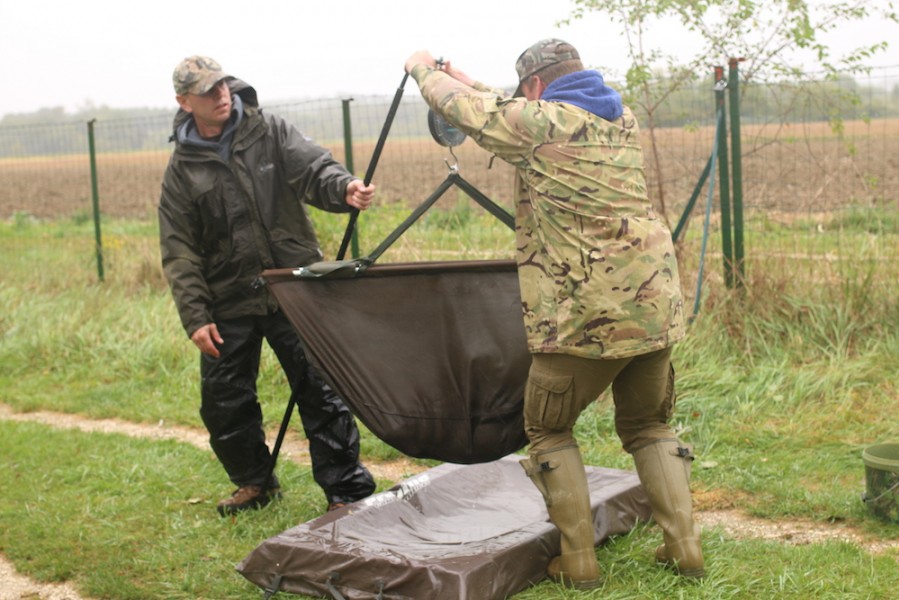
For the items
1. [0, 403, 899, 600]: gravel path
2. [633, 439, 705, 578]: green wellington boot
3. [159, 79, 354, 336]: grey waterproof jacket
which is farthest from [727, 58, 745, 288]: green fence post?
[633, 439, 705, 578]: green wellington boot

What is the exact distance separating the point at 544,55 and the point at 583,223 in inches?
23.2

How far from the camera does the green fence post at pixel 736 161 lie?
7246 mm

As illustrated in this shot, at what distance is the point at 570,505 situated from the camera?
383 cm

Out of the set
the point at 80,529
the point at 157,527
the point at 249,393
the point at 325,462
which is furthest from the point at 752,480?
the point at 80,529

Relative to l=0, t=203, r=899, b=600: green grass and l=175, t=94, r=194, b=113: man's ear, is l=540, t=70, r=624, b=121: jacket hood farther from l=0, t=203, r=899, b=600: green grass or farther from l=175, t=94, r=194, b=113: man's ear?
l=175, t=94, r=194, b=113: man's ear

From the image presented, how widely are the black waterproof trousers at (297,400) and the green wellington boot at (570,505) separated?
1489 mm

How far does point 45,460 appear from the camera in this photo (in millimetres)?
6496

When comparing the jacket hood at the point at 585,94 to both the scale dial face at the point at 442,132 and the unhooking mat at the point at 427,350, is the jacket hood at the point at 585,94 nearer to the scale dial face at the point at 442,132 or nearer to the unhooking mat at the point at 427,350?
the scale dial face at the point at 442,132

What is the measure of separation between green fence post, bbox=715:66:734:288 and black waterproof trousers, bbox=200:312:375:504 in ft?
10.4

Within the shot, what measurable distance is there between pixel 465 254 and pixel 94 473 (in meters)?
3.52

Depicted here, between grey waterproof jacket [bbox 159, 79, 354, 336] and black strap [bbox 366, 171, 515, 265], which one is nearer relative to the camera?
black strap [bbox 366, 171, 515, 265]

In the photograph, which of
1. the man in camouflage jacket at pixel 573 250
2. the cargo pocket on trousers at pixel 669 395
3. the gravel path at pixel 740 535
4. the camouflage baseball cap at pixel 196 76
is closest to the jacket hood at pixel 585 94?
the man in camouflage jacket at pixel 573 250

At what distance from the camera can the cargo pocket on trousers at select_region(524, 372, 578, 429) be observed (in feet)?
12.2

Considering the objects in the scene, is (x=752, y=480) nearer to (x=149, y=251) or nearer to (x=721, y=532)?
(x=721, y=532)
